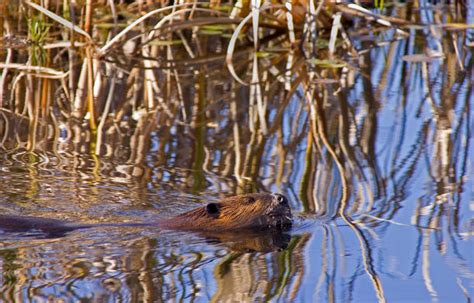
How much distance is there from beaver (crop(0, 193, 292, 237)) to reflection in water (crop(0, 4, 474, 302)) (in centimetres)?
9

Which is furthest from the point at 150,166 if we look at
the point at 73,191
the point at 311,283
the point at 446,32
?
the point at 446,32

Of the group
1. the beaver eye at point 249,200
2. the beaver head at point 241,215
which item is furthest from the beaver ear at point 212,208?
the beaver eye at point 249,200

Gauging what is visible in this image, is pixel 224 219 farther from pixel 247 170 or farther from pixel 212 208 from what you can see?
pixel 247 170

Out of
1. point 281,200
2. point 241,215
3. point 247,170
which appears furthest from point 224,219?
point 247,170

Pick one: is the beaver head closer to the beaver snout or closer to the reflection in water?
the beaver snout

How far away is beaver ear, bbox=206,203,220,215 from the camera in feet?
14.2

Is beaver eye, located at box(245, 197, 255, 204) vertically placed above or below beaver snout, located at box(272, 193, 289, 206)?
below

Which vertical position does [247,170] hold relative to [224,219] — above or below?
above

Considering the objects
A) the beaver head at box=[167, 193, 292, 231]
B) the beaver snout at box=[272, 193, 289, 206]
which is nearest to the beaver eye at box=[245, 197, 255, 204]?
the beaver head at box=[167, 193, 292, 231]

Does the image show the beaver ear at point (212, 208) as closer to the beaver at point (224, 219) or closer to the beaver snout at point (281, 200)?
the beaver at point (224, 219)

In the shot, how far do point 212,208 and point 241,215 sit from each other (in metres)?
0.12

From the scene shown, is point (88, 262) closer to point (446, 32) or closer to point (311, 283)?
point (311, 283)

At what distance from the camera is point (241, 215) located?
172 inches

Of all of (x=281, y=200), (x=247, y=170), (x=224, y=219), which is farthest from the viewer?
(x=247, y=170)
